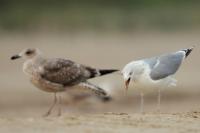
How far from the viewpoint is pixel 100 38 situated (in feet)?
98.2

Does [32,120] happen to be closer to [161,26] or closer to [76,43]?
[76,43]

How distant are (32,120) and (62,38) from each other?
20129 millimetres

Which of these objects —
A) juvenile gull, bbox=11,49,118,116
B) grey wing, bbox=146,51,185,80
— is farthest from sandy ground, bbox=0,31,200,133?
grey wing, bbox=146,51,185,80

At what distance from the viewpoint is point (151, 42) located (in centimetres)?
2923

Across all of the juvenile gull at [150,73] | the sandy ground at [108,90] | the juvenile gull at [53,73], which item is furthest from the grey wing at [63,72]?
the juvenile gull at [150,73]

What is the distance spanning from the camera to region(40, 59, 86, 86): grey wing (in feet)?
36.5

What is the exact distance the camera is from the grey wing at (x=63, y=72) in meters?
11.1

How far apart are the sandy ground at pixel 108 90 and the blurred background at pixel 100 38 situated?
2cm

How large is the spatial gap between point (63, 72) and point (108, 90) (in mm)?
8249

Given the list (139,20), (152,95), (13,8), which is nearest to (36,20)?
(13,8)

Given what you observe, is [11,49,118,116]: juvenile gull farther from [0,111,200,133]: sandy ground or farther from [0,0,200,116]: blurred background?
[0,0,200,116]: blurred background

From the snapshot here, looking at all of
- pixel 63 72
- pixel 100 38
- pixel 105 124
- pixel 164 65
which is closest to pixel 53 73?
pixel 63 72

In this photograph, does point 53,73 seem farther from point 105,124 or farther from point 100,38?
point 100,38

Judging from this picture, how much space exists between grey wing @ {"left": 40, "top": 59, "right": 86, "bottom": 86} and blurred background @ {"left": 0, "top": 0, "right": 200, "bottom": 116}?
303 inches
